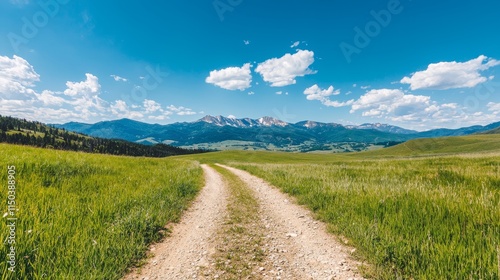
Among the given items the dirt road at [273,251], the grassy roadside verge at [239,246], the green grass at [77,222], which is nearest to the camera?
the green grass at [77,222]

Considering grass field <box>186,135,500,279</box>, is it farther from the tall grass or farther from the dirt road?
the dirt road

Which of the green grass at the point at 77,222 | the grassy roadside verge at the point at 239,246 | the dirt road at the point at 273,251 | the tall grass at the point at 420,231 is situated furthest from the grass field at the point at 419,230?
the green grass at the point at 77,222

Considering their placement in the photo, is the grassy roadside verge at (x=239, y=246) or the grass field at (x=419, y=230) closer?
the grass field at (x=419, y=230)

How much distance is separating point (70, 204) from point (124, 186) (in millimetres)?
3805

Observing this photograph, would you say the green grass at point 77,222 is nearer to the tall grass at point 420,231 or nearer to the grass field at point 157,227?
the grass field at point 157,227

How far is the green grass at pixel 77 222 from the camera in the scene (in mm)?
4141

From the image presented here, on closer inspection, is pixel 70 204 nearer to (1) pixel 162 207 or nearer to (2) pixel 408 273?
(1) pixel 162 207

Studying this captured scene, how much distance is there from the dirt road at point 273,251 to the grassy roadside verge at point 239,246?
6.8 inches

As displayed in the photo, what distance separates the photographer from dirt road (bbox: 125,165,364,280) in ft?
15.7

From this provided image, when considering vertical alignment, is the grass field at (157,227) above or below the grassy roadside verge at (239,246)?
above

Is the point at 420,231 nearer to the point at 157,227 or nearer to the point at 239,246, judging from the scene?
the point at 239,246

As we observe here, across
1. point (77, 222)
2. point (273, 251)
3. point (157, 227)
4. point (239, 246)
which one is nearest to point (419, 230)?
point (273, 251)

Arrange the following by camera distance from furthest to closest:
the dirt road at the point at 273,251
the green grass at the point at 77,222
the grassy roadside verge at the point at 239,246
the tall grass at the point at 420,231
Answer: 1. the grassy roadside verge at the point at 239,246
2. the dirt road at the point at 273,251
3. the green grass at the point at 77,222
4. the tall grass at the point at 420,231

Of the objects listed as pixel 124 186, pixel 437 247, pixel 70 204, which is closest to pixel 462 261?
pixel 437 247
